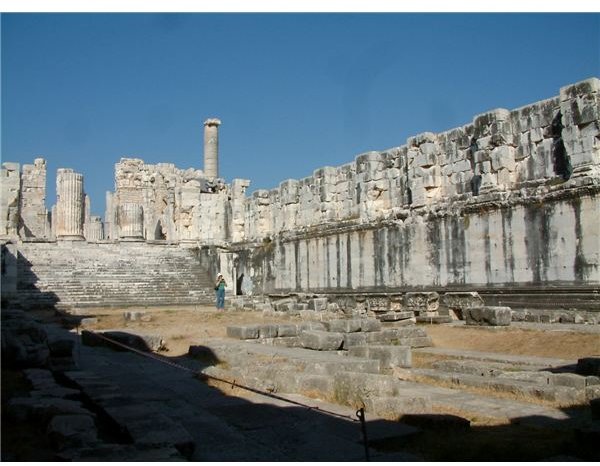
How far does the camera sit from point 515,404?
761cm

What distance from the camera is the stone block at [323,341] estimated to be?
12219 millimetres

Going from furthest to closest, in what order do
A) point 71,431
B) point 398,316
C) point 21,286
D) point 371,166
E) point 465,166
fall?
point 21,286
point 371,166
point 465,166
point 398,316
point 71,431

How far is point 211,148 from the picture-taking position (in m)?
41.2

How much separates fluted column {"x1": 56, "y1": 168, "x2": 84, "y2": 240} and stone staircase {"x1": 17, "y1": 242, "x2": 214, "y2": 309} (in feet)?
9.93

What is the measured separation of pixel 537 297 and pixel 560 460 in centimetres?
1001

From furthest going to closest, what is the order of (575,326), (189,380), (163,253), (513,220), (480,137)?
(163,253) < (480,137) < (513,220) < (575,326) < (189,380)

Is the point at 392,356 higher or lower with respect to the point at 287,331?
lower

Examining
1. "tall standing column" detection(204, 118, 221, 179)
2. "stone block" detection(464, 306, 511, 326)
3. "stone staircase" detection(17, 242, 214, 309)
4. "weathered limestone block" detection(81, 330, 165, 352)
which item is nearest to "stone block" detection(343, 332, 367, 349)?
"stone block" detection(464, 306, 511, 326)

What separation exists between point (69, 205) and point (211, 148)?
1112 centimetres

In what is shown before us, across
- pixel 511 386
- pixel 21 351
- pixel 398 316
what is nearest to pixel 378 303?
pixel 398 316

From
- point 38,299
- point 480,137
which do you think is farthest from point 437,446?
point 38,299

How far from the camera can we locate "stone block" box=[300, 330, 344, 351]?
12219mm

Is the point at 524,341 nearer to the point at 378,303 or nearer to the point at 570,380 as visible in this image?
the point at 570,380

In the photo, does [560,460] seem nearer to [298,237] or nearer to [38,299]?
[298,237]
